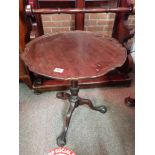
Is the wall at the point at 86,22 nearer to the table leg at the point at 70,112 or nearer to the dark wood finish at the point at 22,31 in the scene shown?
the dark wood finish at the point at 22,31

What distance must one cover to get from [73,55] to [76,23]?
0.64 metres

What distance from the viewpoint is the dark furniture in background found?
5.15 ft

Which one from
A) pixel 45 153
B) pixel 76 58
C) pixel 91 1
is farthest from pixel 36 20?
pixel 45 153

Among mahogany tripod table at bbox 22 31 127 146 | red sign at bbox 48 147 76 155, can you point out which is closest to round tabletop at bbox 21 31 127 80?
mahogany tripod table at bbox 22 31 127 146

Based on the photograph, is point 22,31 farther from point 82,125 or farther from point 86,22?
point 82,125

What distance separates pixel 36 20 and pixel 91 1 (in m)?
0.54

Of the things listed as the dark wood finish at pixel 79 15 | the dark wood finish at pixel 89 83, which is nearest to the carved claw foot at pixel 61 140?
the dark wood finish at pixel 89 83

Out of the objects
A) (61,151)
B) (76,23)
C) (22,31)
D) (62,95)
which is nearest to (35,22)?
(22,31)

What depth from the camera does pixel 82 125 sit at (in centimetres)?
165

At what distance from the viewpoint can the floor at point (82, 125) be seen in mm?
1487

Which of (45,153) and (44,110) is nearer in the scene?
(45,153)
